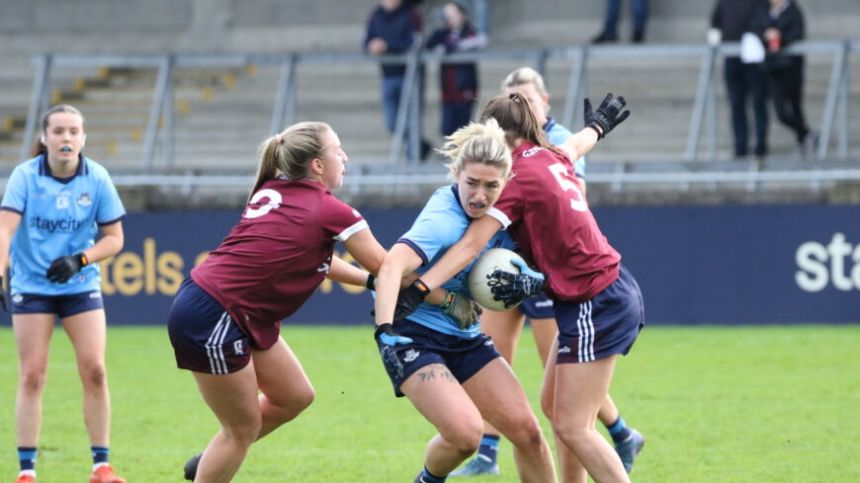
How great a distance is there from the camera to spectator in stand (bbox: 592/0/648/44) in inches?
772

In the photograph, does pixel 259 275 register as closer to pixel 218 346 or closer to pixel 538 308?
pixel 218 346

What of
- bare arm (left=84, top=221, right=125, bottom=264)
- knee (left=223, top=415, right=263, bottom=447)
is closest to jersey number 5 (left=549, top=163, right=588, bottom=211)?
knee (left=223, top=415, right=263, bottom=447)

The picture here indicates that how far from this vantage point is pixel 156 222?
16906mm

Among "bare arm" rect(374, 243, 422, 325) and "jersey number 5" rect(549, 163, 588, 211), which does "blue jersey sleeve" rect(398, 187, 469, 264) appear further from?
"jersey number 5" rect(549, 163, 588, 211)

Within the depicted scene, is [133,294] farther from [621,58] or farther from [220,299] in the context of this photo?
[220,299]

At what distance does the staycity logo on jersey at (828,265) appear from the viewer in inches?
607

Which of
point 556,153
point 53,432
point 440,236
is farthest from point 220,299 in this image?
point 53,432

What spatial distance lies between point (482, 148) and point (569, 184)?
0.54 m

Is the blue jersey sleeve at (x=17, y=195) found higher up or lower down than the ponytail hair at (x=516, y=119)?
lower down

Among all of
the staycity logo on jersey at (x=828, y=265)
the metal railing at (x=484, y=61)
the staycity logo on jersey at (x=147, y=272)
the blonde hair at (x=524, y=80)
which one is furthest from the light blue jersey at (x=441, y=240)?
the staycity logo on jersey at (x=147, y=272)

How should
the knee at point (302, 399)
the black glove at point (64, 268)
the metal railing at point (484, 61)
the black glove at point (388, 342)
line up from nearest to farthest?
the black glove at point (388, 342) < the knee at point (302, 399) < the black glove at point (64, 268) < the metal railing at point (484, 61)

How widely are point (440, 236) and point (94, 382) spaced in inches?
105

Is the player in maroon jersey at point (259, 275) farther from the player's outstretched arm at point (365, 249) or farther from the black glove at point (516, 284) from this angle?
the black glove at point (516, 284)

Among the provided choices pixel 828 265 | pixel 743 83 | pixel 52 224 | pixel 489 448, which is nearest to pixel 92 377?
pixel 52 224
